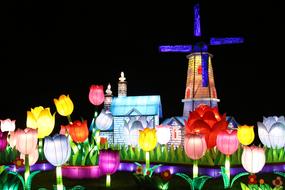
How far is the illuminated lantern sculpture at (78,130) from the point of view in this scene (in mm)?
9149

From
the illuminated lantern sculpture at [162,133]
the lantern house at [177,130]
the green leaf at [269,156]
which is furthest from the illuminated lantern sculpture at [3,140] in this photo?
the lantern house at [177,130]

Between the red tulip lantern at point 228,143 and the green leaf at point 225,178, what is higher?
the red tulip lantern at point 228,143

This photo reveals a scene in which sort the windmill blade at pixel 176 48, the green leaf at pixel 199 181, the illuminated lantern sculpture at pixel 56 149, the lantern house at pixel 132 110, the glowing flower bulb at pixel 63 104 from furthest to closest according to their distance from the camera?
the lantern house at pixel 132 110
the windmill blade at pixel 176 48
the glowing flower bulb at pixel 63 104
the green leaf at pixel 199 181
the illuminated lantern sculpture at pixel 56 149

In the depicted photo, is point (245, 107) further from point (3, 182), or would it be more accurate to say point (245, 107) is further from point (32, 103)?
point (3, 182)

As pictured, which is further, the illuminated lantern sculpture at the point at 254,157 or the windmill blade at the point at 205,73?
the windmill blade at the point at 205,73

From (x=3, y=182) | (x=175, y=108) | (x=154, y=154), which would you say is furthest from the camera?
(x=175, y=108)

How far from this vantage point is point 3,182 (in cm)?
673

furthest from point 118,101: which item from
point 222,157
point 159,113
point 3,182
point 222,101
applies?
point 3,182

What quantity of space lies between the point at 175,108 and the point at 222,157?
27217 millimetres

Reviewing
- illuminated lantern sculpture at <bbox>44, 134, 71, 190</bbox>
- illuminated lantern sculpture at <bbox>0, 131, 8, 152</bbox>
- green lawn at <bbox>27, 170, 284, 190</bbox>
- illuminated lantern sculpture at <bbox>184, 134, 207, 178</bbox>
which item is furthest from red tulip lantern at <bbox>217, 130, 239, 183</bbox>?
illuminated lantern sculpture at <bbox>0, 131, 8, 152</bbox>

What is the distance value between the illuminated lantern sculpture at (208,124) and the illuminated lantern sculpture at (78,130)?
10.5ft

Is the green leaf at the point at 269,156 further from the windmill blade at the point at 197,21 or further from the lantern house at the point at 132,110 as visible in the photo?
the lantern house at the point at 132,110

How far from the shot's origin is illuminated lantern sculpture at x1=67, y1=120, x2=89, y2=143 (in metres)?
9.15

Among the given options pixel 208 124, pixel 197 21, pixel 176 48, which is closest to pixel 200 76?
pixel 176 48
